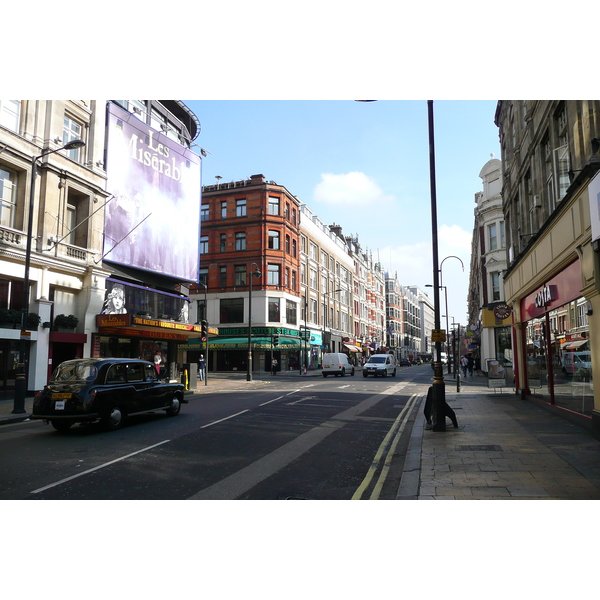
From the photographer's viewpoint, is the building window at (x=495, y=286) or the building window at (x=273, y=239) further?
the building window at (x=273, y=239)

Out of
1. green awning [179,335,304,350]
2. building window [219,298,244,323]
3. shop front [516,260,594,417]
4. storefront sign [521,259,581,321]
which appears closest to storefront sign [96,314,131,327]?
shop front [516,260,594,417]

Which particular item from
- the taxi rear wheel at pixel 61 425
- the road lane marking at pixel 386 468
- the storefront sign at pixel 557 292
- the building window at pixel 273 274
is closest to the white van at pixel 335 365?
the building window at pixel 273 274

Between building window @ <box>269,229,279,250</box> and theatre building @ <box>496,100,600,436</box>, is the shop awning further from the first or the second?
theatre building @ <box>496,100,600,436</box>

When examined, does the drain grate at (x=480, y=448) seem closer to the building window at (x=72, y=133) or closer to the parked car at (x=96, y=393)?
the parked car at (x=96, y=393)

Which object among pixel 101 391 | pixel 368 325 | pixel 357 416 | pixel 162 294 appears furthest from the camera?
pixel 368 325

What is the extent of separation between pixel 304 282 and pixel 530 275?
4327cm

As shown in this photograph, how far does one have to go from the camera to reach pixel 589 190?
9008 mm

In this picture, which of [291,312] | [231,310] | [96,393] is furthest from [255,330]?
[96,393]

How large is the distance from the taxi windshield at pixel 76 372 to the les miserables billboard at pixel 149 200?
15.5 meters

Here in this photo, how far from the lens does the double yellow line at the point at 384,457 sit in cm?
669

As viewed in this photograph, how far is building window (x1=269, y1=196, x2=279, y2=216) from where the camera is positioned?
5253 centimetres

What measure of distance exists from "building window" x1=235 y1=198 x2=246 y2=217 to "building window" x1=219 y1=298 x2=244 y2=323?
9.12m

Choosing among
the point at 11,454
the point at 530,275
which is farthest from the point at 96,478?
the point at 530,275
